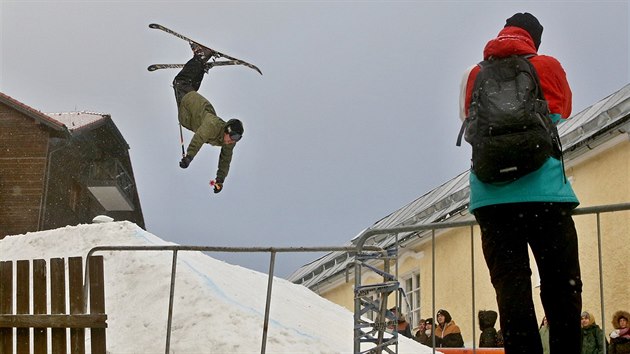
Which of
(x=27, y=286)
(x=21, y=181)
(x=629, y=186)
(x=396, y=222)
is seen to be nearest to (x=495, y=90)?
→ (x=27, y=286)

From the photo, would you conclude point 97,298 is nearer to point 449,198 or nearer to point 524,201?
point 524,201

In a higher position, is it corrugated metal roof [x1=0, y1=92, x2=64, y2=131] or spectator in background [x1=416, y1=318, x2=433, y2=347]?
corrugated metal roof [x1=0, y1=92, x2=64, y2=131]

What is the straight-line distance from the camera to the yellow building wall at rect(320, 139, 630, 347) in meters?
12.1

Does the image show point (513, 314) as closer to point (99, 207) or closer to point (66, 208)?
point (66, 208)

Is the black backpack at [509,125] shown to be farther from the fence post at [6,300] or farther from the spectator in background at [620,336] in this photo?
the spectator in background at [620,336]

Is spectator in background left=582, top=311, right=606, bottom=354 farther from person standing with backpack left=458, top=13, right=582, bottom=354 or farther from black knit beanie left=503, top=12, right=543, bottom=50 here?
black knit beanie left=503, top=12, right=543, bottom=50

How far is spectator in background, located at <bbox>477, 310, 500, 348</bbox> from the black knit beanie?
5.33 metres

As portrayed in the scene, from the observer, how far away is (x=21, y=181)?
2723 cm

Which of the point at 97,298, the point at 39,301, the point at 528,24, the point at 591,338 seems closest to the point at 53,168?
the point at 39,301

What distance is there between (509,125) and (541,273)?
0.63 meters

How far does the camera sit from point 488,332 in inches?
356

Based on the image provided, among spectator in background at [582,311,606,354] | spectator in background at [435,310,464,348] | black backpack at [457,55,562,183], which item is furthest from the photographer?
spectator in background at [435,310,464,348]

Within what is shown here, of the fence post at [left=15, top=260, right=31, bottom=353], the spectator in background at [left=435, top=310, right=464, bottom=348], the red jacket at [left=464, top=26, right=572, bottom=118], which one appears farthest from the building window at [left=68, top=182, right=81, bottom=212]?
the red jacket at [left=464, top=26, right=572, bottom=118]

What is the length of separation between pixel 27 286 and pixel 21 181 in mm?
22026
